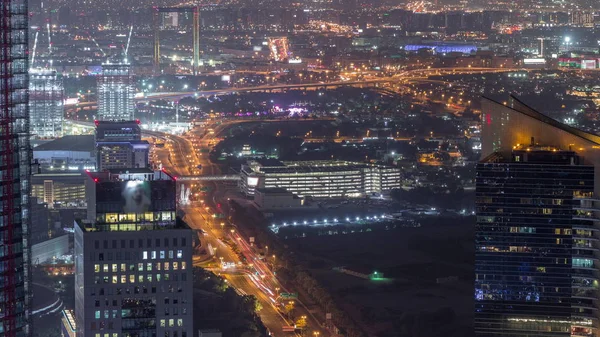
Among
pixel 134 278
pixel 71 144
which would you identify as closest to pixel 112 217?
pixel 134 278

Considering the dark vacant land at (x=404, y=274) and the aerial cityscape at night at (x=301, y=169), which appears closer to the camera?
the aerial cityscape at night at (x=301, y=169)

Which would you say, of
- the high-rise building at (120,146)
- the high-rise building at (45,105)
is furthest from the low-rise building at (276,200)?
the high-rise building at (45,105)

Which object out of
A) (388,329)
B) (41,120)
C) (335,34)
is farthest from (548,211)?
(335,34)

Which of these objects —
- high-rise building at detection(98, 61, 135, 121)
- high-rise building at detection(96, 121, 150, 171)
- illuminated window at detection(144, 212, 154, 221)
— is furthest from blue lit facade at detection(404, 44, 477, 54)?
illuminated window at detection(144, 212, 154, 221)

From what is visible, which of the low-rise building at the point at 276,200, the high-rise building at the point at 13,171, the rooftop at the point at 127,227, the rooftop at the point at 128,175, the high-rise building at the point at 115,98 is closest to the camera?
the high-rise building at the point at 13,171

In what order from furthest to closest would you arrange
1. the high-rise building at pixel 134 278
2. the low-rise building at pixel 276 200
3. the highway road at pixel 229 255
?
the low-rise building at pixel 276 200 < the highway road at pixel 229 255 < the high-rise building at pixel 134 278

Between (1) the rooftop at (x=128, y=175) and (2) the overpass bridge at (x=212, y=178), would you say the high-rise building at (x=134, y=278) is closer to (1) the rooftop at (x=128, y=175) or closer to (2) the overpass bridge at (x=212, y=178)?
(1) the rooftop at (x=128, y=175)
